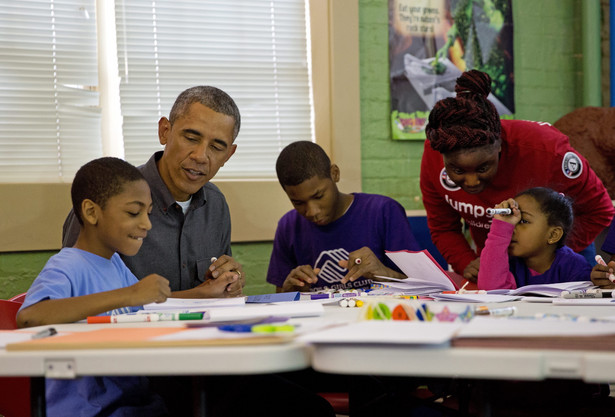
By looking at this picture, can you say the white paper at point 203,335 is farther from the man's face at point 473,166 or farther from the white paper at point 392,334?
the man's face at point 473,166

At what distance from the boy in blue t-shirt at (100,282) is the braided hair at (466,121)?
97cm

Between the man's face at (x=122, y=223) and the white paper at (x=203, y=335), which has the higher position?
the man's face at (x=122, y=223)

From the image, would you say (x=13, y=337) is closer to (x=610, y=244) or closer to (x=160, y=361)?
(x=160, y=361)

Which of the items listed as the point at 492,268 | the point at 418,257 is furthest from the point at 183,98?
the point at 492,268

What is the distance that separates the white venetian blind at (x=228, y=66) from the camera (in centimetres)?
319

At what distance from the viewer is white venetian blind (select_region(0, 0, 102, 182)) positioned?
9.77ft

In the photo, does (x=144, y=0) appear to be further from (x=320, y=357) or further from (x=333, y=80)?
(x=320, y=357)

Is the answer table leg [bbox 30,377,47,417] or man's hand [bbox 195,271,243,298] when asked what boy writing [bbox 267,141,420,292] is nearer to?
man's hand [bbox 195,271,243,298]

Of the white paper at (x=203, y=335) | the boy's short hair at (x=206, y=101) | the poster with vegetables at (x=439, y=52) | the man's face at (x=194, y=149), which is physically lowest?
the white paper at (x=203, y=335)

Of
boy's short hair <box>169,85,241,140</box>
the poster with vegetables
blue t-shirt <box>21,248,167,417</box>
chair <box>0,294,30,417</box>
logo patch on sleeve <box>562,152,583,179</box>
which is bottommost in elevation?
chair <box>0,294,30,417</box>

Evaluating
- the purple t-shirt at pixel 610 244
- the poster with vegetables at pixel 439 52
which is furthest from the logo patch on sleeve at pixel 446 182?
the poster with vegetables at pixel 439 52

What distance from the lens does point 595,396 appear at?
1707 mm

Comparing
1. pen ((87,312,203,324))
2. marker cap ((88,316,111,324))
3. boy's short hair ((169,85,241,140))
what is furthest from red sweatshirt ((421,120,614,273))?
marker cap ((88,316,111,324))

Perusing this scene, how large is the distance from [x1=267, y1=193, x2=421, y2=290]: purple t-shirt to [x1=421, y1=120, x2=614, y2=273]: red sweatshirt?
201mm
